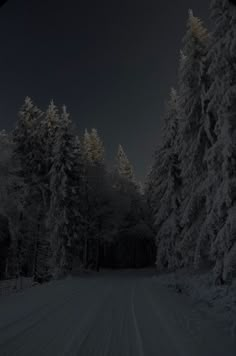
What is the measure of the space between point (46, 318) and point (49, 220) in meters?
21.5

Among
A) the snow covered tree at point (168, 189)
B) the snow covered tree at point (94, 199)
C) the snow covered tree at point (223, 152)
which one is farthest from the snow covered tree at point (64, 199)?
the snow covered tree at point (223, 152)

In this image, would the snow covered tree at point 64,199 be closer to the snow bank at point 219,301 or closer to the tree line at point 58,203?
the tree line at point 58,203

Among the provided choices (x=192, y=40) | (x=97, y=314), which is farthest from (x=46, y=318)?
(x=192, y=40)

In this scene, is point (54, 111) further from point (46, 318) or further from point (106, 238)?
point (46, 318)

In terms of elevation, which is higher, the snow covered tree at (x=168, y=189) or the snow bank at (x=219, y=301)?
the snow covered tree at (x=168, y=189)

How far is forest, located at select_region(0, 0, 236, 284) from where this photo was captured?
14234 mm

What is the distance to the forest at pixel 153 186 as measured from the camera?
46.7 feet

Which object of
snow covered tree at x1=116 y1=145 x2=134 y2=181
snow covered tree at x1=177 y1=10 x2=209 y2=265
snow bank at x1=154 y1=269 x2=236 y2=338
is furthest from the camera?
snow covered tree at x1=116 y1=145 x2=134 y2=181

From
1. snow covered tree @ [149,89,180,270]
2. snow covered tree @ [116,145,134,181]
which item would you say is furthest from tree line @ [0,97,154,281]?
snow covered tree @ [149,89,180,270]

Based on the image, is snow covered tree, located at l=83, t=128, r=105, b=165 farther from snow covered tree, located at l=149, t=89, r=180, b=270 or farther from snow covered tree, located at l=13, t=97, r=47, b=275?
snow covered tree, located at l=149, t=89, r=180, b=270

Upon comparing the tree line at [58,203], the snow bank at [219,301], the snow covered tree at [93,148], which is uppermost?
the snow covered tree at [93,148]

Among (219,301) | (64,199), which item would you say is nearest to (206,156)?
(219,301)

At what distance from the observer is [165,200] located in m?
29.8

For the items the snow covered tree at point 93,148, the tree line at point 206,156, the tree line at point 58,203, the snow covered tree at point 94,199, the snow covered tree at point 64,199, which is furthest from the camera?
the snow covered tree at point 93,148
